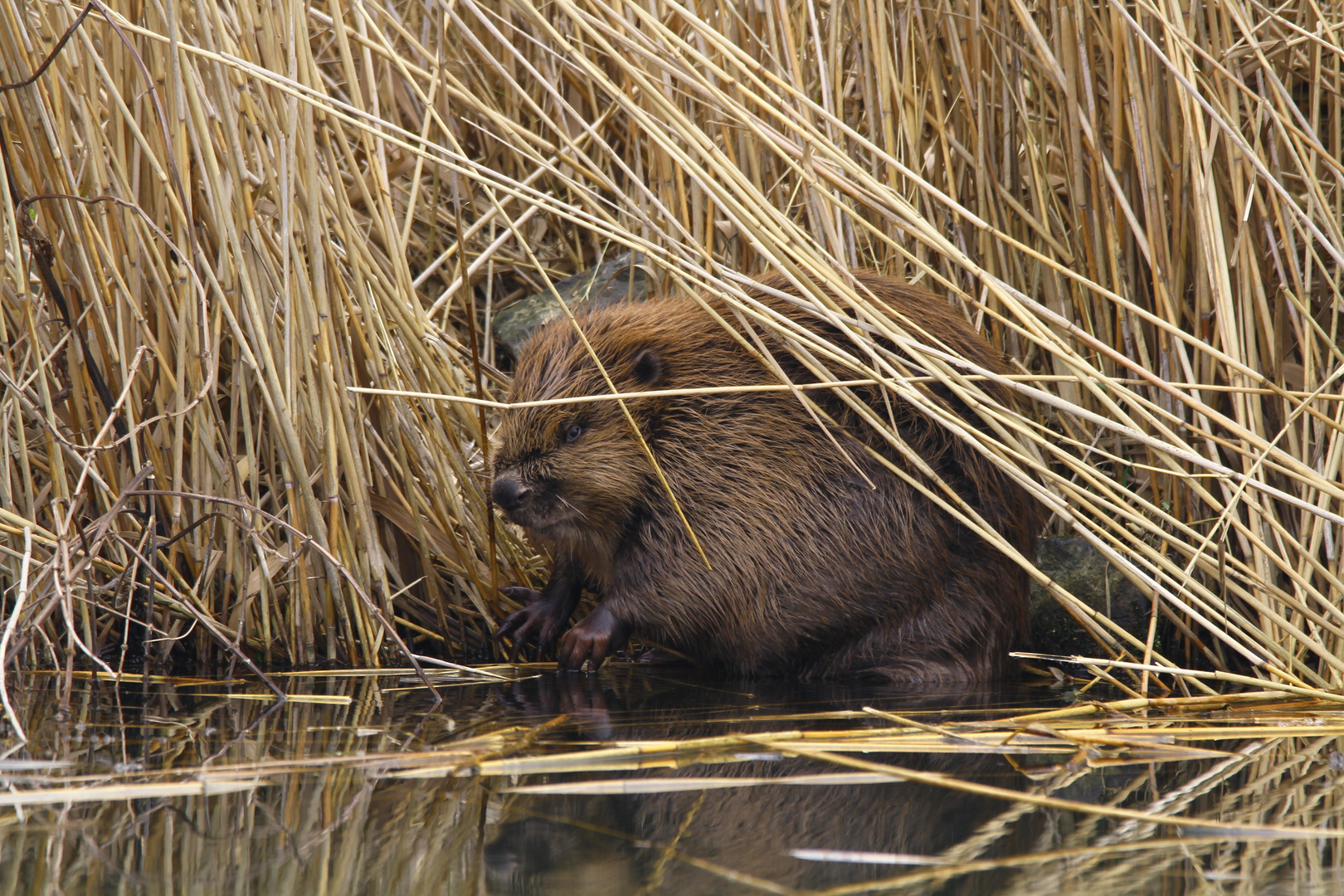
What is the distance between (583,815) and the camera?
1334 mm

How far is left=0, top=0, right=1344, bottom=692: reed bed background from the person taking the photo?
2.20 meters

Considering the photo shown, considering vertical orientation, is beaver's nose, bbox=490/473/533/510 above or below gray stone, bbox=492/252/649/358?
below

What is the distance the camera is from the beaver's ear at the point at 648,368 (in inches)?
101

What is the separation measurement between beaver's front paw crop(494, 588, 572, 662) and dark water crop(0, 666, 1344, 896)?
0.67 m

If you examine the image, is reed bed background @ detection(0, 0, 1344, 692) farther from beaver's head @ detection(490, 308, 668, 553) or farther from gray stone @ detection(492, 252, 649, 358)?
gray stone @ detection(492, 252, 649, 358)

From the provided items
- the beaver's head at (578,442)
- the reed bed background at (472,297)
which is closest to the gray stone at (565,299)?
the reed bed background at (472,297)

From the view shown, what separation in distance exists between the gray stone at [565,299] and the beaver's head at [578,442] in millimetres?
1113

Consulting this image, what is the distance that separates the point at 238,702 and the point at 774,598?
108 cm

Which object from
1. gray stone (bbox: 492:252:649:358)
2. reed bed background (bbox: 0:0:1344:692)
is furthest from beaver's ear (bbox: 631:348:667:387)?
gray stone (bbox: 492:252:649:358)

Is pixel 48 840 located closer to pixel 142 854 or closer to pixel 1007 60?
pixel 142 854

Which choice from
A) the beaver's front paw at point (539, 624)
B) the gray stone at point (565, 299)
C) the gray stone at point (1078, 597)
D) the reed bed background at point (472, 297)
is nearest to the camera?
the reed bed background at point (472, 297)

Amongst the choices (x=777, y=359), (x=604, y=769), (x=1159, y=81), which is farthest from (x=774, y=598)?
(x=1159, y=81)

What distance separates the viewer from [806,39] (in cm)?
314

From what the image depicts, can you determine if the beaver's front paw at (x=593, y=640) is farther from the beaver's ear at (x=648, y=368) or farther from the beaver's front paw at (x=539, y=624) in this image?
the beaver's ear at (x=648, y=368)
